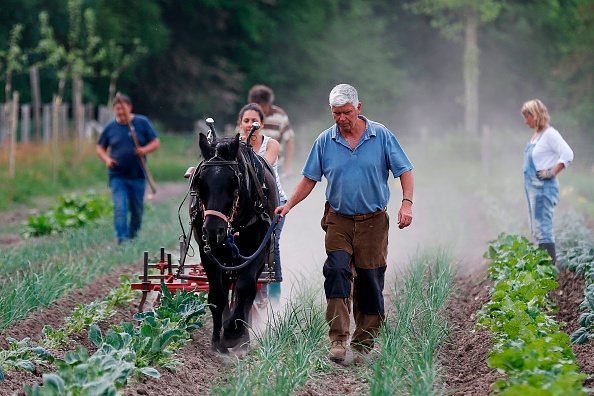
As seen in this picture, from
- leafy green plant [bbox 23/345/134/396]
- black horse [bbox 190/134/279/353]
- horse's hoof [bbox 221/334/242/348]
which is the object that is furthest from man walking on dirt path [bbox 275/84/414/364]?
leafy green plant [bbox 23/345/134/396]

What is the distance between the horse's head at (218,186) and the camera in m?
6.64

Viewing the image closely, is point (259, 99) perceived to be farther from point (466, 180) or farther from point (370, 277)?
point (466, 180)

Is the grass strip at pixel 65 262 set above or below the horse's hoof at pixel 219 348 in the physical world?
above

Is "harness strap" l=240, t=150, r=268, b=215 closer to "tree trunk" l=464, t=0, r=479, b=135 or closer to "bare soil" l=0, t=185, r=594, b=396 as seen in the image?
"bare soil" l=0, t=185, r=594, b=396

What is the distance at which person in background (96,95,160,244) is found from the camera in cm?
1207

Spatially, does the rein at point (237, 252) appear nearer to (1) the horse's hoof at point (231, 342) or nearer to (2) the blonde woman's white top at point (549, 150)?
(1) the horse's hoof at point (231, 342)

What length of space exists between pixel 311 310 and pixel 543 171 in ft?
12.1

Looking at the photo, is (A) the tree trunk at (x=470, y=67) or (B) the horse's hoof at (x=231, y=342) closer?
(B) the horse's hoof at (x=231, y=342)

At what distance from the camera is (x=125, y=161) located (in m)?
12.2

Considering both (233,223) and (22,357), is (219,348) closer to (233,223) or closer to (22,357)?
(233,223)

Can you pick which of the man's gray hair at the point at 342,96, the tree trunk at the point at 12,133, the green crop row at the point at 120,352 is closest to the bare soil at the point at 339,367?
the green crop row at the point at 120,352

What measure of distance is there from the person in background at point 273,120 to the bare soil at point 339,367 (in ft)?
6.68

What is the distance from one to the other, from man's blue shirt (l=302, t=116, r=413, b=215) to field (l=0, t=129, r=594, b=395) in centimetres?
82

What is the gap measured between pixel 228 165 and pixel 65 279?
2485mm
